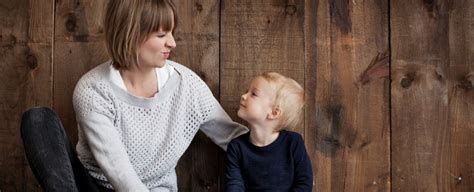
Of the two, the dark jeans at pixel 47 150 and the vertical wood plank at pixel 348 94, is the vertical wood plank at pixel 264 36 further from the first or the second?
the dark jeans at pixel 47 150

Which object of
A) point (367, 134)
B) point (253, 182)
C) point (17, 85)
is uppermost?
point (17, 85)

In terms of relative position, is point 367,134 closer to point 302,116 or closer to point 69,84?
point 302,116

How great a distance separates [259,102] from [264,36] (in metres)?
0.23

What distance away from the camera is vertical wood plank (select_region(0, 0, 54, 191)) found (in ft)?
5.18

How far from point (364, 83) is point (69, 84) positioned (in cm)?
79

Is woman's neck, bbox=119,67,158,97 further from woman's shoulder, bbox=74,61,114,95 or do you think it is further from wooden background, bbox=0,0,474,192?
wooden background, bbox=0,0,474,192

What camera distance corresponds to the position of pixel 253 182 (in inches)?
56.9

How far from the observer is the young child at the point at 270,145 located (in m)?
1.41

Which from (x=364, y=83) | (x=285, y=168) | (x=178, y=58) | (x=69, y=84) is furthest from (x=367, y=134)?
(x=69, y=84)

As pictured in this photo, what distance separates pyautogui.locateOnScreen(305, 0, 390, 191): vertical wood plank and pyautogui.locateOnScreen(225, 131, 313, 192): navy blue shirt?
14 centimetres

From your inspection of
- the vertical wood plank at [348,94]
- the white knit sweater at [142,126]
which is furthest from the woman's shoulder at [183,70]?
the vertical wood plank at [348,94]

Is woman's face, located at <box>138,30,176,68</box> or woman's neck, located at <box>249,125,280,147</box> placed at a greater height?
woman's face, located at <box>138,30,176,68</box>

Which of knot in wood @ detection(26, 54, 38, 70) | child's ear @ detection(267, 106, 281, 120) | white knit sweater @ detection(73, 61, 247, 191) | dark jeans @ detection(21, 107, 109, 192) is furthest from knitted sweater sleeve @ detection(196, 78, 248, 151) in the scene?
knot in wood @ detection(26, 54, 38, 70)

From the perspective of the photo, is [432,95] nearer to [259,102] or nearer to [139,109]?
[259,102]
